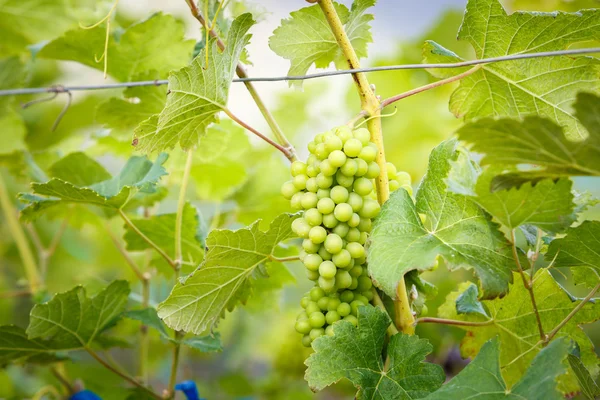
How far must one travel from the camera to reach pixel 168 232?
3.56 ft

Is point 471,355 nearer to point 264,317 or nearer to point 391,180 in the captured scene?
point 391,180

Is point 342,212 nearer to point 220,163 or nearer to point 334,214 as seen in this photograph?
point 334,214

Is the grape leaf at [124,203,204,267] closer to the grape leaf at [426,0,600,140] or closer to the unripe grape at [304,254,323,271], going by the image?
the unripe grape at [304,254,323,271]

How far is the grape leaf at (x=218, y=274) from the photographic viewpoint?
2.39ft

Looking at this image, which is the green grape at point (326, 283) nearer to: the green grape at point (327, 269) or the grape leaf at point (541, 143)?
the green grape at point (327, 269)

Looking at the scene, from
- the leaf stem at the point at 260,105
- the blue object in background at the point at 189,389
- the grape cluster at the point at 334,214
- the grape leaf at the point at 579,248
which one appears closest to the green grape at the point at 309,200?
the grape cluster at the point at 334,214

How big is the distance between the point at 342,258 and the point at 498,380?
230 mm

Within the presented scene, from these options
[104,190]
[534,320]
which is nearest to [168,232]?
[104,190]

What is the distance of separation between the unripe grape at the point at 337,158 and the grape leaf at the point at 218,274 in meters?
0.12

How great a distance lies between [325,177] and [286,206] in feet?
2.13

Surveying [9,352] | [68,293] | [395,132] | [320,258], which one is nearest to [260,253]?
[320,258]

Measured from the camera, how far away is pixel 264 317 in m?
2.41

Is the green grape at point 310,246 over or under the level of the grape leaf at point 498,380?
over

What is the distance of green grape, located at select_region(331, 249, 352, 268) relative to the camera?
27.3 inches
